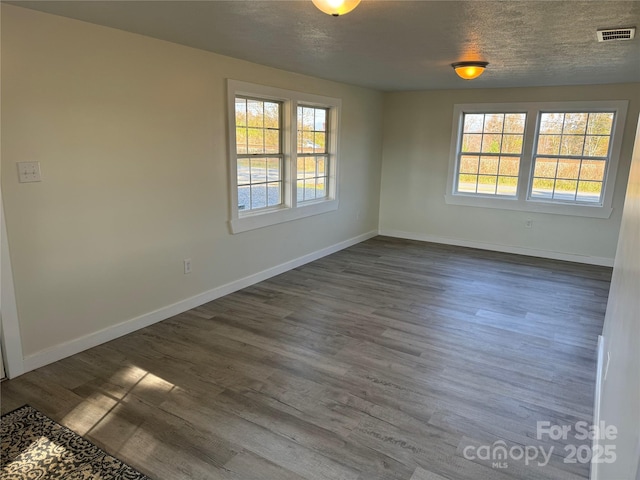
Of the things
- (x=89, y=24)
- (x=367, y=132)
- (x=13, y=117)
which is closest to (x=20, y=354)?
(x=13, y=117)

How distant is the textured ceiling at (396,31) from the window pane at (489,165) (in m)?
1.87

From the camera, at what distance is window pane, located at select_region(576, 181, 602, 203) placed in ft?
18.3

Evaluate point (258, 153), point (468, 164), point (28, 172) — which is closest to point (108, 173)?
point (28, 172)

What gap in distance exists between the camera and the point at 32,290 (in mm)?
2787

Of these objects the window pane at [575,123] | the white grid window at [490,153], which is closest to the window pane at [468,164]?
the white grid window at [490,153]

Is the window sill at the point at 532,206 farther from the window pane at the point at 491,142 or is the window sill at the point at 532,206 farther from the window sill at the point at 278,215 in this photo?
the window sill at the point at 278,215

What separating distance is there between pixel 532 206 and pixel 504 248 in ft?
2.39

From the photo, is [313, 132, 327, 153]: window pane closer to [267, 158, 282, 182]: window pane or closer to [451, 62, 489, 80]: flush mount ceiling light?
[267, 158, 282, 182]: window pane

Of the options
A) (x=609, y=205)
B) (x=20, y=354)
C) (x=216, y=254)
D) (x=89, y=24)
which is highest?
(x=89, y=24)

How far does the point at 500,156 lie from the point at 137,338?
527 centimetres

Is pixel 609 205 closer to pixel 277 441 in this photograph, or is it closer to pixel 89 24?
pixel 277 441

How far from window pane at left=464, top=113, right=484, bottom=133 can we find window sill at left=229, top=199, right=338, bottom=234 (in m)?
2.33

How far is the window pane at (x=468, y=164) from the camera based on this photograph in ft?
20.8

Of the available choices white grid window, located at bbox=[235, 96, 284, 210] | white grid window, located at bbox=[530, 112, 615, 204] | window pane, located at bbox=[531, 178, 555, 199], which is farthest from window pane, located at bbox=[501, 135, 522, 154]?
white grid window, located at bbox=[235, 96, 284, 210]
